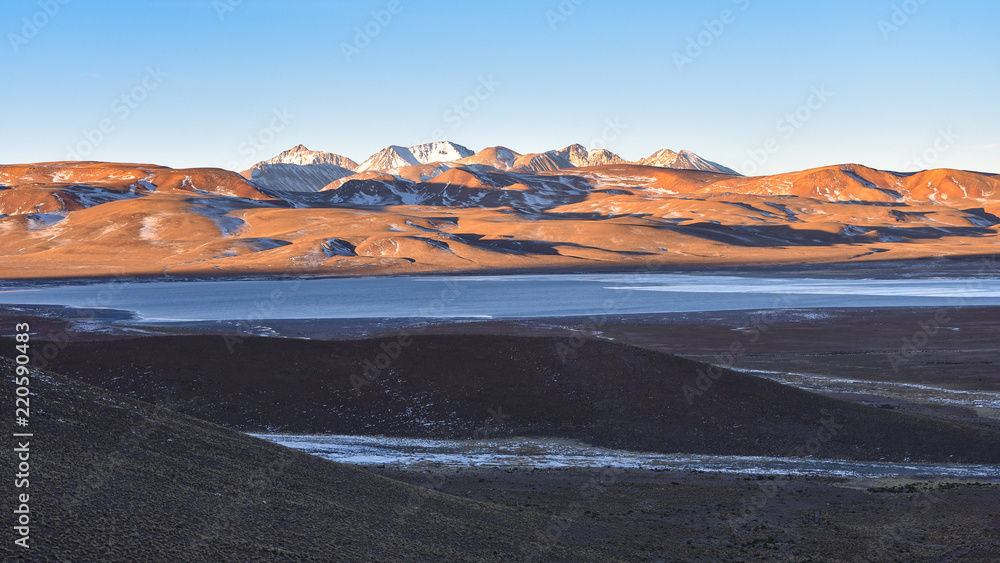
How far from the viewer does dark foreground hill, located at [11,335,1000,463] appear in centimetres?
2395

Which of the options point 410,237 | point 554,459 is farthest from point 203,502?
point 410,237

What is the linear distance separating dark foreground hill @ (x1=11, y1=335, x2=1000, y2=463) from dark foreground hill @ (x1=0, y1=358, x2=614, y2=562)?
11396 millimetres

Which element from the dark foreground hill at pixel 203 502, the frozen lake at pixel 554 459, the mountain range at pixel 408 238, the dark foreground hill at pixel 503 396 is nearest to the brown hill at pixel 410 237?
the mountain range at pixel 408 238

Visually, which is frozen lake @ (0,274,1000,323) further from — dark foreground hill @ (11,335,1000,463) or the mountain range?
dark foreground hill @ (11,335,1000,463)

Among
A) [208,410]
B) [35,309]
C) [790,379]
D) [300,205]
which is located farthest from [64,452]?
[300,205]

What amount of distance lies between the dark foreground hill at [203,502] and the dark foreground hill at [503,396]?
37.4ft

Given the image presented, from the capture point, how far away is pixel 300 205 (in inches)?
7849

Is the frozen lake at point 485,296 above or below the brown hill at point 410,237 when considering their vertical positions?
below

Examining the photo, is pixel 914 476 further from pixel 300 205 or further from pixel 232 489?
pixel 300 205

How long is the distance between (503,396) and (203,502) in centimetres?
1713

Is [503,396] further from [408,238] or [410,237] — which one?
[410,237]

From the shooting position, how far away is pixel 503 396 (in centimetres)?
2750

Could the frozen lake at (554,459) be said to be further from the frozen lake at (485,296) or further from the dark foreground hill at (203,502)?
the frozen lake at (485,296)

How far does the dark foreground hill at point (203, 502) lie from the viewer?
942 centimetres
